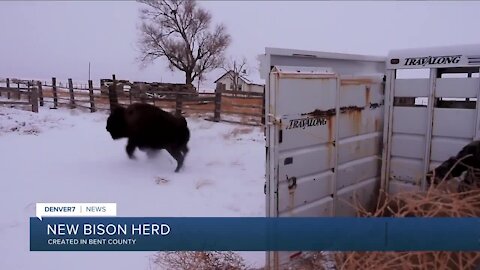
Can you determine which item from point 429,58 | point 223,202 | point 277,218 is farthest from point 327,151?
point 223,202

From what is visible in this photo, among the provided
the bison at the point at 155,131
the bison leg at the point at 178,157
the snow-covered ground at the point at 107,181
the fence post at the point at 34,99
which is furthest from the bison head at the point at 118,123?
the fence post at the point at 34,99

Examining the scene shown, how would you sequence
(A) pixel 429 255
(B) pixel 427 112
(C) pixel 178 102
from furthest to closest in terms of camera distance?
(C) pixel 178 102 < (B) pixel 427 112 < (A) pixel 429 255

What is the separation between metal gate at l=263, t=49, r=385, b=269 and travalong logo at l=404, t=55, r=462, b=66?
0.31m

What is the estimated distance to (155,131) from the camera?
632 centimetres

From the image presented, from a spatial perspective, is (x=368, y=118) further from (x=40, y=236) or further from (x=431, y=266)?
(x=40, y=236)

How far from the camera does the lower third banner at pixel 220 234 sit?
230 centimetres

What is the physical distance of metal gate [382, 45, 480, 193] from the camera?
3.53 meters

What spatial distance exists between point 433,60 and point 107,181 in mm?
4375

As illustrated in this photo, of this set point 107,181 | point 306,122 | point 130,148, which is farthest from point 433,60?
point 130,148

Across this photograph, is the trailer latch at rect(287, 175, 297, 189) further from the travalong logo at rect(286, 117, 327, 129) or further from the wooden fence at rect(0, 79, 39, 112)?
the wooden fence at rect(0, 79, 39, 112)

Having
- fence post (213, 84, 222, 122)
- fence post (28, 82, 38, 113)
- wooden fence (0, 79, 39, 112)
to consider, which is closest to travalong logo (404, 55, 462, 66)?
fence post (213, 84, 222, 122)

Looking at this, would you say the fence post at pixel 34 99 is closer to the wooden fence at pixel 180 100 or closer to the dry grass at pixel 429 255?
the wooden fence at pixel 180 100

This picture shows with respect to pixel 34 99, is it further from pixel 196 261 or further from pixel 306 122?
pixel 306 122

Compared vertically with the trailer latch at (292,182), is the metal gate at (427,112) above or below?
above
